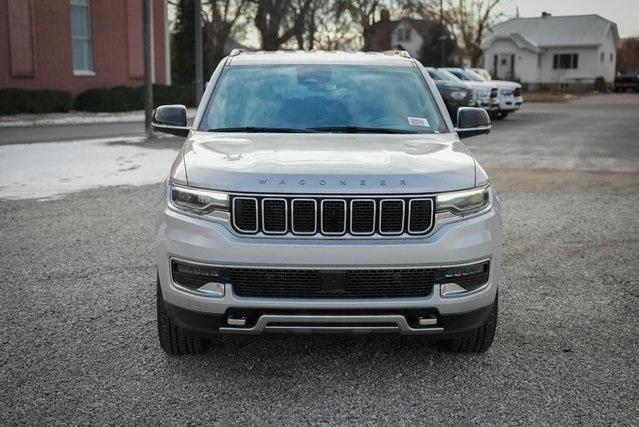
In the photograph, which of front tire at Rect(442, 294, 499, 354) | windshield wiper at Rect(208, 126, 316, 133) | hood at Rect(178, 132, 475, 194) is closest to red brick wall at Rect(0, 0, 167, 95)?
windshield wiper at Rect(208, 126, 316, 133)

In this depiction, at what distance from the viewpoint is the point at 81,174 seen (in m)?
12.7

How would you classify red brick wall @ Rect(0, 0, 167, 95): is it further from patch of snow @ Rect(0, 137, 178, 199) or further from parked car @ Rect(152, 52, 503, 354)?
parked car @ Rect(152, 52, 503, 354)

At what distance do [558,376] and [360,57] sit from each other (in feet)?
9.44

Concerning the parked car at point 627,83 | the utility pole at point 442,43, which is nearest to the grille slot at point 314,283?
the utility pole at point 442,43

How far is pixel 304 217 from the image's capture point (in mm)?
3834

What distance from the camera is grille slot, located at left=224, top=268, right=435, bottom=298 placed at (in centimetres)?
382

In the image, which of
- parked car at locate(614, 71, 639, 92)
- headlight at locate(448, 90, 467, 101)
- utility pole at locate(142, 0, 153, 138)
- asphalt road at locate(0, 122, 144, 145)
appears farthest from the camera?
parked car at locate(614, 71, 639, 92)

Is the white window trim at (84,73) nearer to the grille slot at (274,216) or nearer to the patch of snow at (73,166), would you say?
the patch of snow at (73,166)

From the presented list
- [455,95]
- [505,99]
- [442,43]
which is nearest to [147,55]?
[455,95]

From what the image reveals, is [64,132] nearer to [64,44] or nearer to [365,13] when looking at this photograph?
[64,44]

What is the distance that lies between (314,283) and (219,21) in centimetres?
4384

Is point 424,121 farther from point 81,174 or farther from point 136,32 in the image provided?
point 136,32

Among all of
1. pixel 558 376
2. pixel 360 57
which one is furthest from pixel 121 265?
pixel 558 376

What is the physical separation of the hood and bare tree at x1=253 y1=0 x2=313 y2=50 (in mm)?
37752
